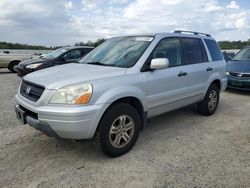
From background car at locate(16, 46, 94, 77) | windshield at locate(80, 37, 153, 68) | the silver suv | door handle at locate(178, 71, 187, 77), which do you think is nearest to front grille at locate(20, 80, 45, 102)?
the silver suv

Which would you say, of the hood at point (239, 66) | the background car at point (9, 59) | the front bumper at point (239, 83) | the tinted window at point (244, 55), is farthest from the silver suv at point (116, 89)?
the background car at point (9, 59)

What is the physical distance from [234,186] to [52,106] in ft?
7.68

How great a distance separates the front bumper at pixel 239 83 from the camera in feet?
27.2

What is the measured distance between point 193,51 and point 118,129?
8.36 ft

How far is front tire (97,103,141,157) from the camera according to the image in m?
3.54

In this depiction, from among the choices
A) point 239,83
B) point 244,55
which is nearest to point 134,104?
point 239,83

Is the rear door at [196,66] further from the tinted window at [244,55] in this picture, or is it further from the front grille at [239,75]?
the tinted window at [244,55]

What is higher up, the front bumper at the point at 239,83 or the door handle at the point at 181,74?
the door handle at the point at 181,74

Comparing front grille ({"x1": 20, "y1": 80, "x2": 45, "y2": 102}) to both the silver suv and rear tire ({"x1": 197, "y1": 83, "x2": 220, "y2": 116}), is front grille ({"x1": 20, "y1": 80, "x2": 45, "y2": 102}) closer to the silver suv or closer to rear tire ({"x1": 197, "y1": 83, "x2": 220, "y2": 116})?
the silver suv

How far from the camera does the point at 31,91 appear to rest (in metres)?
3.70

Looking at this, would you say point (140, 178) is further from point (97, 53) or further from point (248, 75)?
point (248, 75)

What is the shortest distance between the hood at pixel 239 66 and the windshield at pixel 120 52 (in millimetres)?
5161

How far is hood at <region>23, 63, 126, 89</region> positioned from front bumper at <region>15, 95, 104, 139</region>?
0.31m

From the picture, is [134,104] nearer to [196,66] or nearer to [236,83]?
[196,66]
